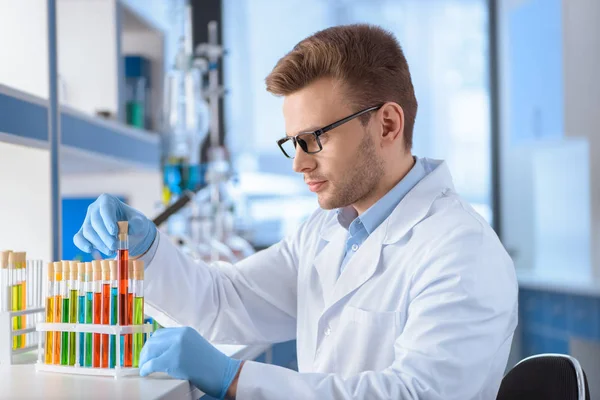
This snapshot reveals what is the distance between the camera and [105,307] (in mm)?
1209

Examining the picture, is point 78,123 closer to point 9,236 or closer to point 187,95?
point 9,236

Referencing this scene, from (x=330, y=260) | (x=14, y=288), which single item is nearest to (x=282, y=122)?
(x=330, y=260)

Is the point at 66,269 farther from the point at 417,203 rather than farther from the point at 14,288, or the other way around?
the point at 417,203

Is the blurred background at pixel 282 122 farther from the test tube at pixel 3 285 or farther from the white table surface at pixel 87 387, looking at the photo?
the white table surface at pixel 87 387

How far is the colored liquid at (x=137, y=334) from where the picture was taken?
120cm

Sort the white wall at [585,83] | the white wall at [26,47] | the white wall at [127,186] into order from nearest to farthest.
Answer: the white wall at [26,47] < the white wall at [127,186] < the white wall at [585,83]

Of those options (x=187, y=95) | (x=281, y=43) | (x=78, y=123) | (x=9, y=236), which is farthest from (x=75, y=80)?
(x=281, y=43)

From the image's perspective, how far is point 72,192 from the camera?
9.09ft

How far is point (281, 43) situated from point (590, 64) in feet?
5.50

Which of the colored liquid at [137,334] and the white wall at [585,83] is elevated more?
the white wall at [585,83]

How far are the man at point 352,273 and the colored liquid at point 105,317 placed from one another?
0.25 ft

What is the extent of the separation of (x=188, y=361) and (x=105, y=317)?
0.54 ft

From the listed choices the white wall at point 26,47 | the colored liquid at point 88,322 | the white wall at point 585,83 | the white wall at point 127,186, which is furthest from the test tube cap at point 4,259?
the white wall at point 585,83

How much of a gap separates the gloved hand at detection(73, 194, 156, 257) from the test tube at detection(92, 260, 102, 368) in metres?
0.12
